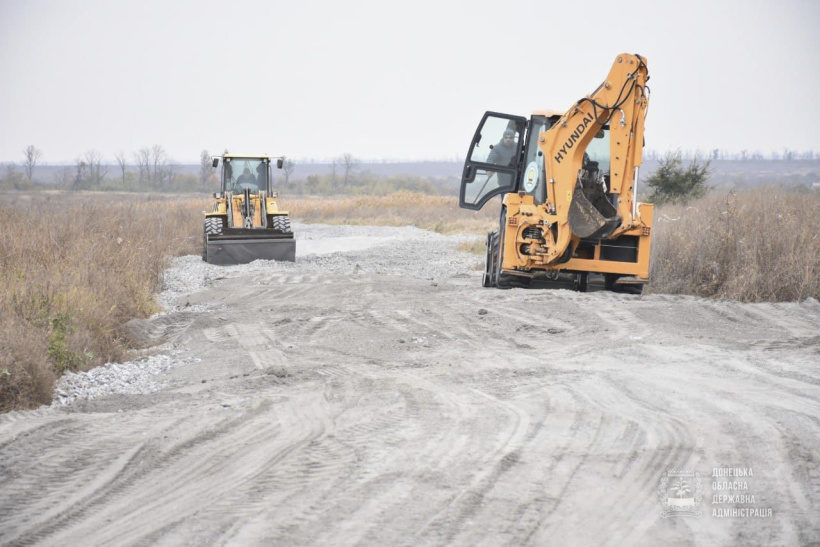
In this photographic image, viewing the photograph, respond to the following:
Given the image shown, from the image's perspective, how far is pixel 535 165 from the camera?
11188 mm

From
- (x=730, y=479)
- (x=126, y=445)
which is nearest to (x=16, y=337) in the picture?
(x=126, y=445)

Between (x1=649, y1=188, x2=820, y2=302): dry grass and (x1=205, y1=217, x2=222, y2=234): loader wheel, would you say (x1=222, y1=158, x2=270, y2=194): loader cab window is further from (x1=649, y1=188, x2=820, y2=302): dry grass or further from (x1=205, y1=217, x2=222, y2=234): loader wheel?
(x1=649, y1=188, x2=820, y2=302): dry grass

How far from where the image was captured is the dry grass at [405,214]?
32.7 m

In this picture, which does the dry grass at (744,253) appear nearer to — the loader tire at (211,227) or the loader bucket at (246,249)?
the loader bucket at (246,249)

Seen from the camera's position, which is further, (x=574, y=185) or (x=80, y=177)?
(x=80, y=177)

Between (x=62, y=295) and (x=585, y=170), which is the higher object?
Answer: (x=585, y=170)

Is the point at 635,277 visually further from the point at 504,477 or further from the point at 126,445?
the point at 126,445

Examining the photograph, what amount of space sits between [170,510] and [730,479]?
3.02 meters

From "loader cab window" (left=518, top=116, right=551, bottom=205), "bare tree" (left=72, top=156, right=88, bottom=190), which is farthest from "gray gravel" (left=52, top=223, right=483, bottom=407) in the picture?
"bare tree" (left=72, top=156, right=88, bottom=190)

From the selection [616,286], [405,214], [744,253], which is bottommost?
[616,286]

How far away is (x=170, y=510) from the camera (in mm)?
3951

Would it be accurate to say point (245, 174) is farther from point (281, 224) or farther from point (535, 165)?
point (535, 165)

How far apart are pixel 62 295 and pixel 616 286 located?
7.04 metres

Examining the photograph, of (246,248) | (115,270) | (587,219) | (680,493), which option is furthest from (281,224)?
(680,493)
